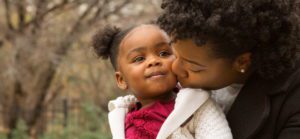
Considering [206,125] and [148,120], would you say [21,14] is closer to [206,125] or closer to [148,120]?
[148,120]

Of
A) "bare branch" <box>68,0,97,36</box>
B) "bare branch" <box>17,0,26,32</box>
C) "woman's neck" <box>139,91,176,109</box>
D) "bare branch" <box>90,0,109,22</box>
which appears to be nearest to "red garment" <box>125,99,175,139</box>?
"woman's neck" <box>139,91,176,109</box>

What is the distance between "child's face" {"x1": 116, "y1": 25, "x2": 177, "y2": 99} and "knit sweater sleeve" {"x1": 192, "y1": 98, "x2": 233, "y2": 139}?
0.32 metres

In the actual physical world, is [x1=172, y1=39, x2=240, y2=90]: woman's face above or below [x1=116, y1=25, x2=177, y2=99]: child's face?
below

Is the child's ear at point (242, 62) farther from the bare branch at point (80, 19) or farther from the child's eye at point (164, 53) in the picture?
the bare branch at point (80, 19)

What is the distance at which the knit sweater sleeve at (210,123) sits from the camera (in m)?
2.17

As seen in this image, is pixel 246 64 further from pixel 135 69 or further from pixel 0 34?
pixel 0 34

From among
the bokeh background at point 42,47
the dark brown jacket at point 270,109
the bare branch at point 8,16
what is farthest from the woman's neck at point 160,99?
the bare branch at point 8,16

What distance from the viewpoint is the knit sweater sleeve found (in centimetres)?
217

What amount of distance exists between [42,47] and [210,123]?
273 inches

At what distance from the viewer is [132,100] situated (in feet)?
9.54

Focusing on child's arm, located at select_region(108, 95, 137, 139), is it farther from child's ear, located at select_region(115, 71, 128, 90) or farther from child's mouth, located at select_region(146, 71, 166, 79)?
child's mouth, located at select_region(146, 71, 166, 79)

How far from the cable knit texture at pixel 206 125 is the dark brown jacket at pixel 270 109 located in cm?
6

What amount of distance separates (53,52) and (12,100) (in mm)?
1565

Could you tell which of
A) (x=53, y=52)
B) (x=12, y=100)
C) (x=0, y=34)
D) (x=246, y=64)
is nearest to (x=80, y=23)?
(x=53, y=52)
